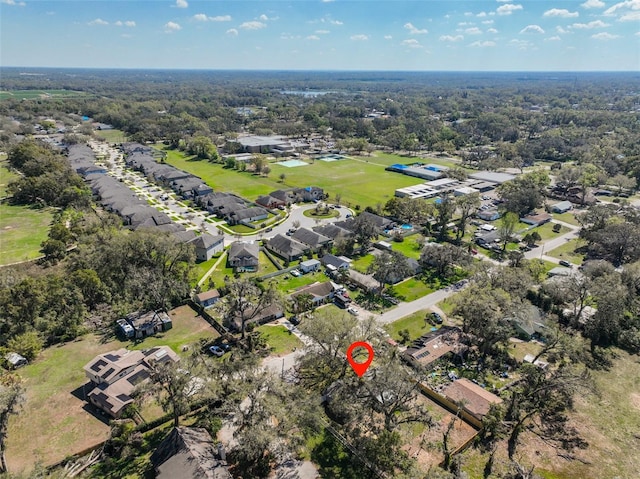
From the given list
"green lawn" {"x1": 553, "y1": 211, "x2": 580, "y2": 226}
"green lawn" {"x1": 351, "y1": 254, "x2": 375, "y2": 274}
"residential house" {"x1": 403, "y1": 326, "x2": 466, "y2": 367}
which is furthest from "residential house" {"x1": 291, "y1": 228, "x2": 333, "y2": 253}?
"green lawn" {"x1": 553, "y1": 211, "x2": 580, "y2": 226}

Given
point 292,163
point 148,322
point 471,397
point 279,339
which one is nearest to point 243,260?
point 148,322

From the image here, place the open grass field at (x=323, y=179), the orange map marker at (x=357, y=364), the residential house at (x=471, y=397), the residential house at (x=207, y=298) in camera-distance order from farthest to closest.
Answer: the open grass field at (x=323, y=179) < the residential house at (x=207, y=298) < the orange map marker at (x=357, y=364) < the residential house at (x=471, y=397)

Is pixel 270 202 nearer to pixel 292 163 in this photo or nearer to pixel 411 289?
pixel 411 289

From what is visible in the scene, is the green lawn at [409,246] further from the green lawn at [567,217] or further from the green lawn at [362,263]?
the green lawn at [567,217]

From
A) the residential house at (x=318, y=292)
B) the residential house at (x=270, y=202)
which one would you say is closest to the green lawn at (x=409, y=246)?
the residential house at (x=318, y=292)

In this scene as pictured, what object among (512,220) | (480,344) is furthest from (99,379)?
(512,220)

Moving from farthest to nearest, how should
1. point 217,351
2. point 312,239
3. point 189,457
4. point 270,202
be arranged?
1. point 270,202
2. point 312,239
3. point 217,351
4. point 189,457

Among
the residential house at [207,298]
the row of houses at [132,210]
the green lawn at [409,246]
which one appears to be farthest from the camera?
the green lawn at [409,246]
